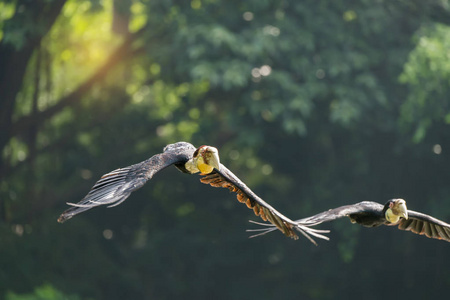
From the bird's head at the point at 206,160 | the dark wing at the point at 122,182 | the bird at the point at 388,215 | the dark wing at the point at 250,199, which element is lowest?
the dark wing at the point at 122,182

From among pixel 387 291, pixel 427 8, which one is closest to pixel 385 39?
pixel 427 8

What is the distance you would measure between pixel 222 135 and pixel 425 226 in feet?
31.1

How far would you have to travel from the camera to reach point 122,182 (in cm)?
568

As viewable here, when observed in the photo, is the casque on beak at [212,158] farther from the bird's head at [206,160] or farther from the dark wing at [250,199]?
the dark wing at [250,199]

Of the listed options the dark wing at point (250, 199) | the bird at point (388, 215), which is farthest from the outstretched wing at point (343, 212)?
the dark wing at point (250, 199)

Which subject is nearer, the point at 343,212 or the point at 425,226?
the point at 343,212

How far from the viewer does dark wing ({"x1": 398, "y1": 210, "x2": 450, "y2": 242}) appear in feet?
23.8

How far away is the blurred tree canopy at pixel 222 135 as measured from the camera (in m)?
14.9

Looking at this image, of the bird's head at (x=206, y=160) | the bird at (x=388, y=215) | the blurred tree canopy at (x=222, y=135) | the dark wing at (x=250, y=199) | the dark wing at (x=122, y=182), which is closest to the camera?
the dark wing at (x=122, y=182)

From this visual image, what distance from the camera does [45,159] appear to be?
1816 centimetres

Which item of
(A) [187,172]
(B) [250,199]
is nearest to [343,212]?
(B) [250,199]

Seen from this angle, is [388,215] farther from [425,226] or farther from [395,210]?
[425,226]

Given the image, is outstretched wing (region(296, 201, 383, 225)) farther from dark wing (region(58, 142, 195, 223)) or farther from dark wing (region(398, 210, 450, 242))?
dark wing (region(58, 142, 195, 223))

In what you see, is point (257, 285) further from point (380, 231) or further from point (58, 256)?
point (58, 256)
